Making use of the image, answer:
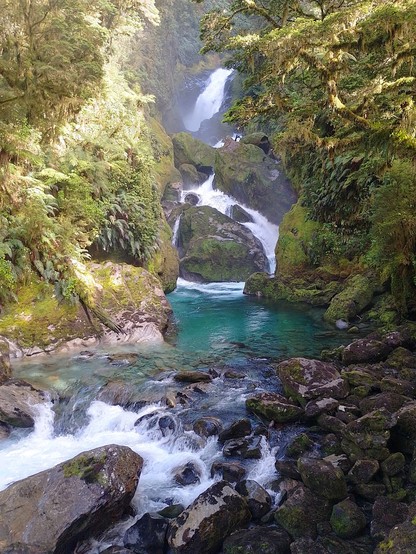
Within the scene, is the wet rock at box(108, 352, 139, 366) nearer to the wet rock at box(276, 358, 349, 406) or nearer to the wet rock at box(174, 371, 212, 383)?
the wet rock at box(174, 371, 212, 383)

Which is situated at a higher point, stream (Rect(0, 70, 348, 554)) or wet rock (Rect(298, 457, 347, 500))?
wet rock (Rect(298, 457, 347, 500))

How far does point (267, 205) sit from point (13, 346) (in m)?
19.9

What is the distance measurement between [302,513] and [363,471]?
1.05 m

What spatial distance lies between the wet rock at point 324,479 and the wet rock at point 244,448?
3.18 feet

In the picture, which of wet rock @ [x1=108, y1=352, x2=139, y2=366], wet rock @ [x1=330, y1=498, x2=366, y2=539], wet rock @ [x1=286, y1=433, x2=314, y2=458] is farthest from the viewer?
wet rock @ [x1=108, y1=352, x2=139, y2=366]

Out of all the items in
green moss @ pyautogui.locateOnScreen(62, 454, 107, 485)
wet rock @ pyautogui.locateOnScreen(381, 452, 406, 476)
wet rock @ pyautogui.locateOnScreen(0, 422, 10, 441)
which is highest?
green moss @ pyautogui.locateOnScreen(62, 454, 107, 485)

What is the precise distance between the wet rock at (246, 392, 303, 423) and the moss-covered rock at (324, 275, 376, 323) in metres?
6.31

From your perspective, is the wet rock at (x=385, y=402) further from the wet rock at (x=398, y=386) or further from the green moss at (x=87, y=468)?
the green moss at (x=87, y=468)

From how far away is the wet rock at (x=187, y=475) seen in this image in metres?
5.93

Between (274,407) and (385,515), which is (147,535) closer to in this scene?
(385,515)

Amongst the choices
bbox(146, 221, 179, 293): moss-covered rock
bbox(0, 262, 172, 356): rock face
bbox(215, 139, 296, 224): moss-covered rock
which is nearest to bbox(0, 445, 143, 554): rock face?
bbox(0, 262, 172, 356): rock face

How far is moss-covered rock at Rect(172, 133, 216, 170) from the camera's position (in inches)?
1297

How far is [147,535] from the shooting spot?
484 centimetres

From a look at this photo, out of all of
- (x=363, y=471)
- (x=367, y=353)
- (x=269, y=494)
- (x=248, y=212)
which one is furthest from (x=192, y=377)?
(x=248, y=212)
